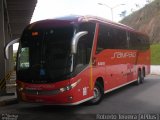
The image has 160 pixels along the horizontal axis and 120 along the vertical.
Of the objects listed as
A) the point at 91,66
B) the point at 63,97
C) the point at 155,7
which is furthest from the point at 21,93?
the point at 155,7

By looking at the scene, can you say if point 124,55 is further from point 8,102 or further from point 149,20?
point 149,20

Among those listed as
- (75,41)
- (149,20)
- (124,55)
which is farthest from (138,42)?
(149,20)

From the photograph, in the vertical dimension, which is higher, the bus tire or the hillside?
the hillside

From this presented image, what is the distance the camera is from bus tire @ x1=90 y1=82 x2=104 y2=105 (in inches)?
510

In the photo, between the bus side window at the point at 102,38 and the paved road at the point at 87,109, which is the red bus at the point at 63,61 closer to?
the bus side window at the point at 102,38

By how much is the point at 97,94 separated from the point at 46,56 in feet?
8.90

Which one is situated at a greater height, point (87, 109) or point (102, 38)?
point (102, 38)

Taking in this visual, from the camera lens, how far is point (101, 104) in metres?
13.1

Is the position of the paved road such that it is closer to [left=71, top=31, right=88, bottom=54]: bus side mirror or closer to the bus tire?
the bus tire

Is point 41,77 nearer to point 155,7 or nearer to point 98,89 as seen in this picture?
point 98,89

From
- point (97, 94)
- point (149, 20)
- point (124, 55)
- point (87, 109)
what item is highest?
point (149, 20)

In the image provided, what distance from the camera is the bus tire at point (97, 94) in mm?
12965

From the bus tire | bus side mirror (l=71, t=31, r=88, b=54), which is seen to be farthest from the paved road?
bus side mirror (l=71, t=31, r=88, b=54)

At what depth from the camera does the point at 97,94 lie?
13141 mm
